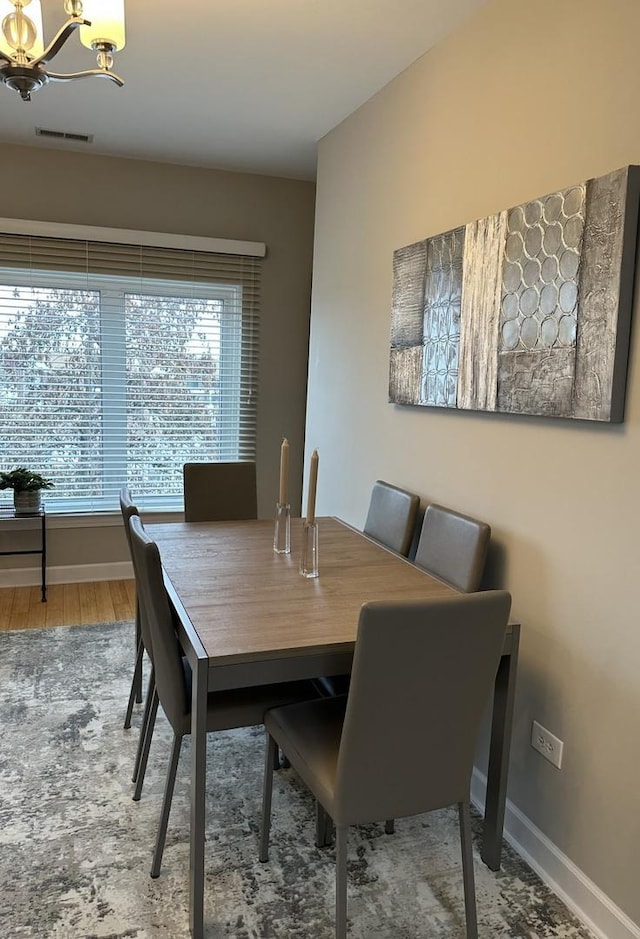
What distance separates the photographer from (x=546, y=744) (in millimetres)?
1985

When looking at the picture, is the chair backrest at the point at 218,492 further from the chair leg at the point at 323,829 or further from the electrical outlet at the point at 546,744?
the electrical outlet at the point at 546,744

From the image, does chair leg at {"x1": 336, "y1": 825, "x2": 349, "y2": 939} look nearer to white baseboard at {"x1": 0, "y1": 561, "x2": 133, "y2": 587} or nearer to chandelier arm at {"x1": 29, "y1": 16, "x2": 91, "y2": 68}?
chandelier arm at {"x1": 29, "y1": 16, "x2": 91, "y2": 68}

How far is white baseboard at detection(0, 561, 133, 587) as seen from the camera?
4344mm

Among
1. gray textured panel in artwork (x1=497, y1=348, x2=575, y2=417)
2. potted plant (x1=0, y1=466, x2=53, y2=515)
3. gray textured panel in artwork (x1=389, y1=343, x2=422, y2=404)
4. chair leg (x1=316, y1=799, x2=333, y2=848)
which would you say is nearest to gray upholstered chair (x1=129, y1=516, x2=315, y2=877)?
chair leg (x1=316, y1=799, x2=333, y2=848)

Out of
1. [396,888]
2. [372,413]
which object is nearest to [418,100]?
[372,413]

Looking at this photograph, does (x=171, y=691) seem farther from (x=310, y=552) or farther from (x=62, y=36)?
(x=62, y=36)

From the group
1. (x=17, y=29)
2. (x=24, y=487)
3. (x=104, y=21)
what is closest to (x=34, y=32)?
(x=17, y=29)

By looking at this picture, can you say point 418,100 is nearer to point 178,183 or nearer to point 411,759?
point 178,183

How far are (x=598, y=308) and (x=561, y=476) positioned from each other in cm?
47

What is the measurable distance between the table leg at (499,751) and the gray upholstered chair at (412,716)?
26 centimetres

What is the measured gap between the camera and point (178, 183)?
4344 mm

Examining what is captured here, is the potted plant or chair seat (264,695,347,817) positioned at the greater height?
the potted plant

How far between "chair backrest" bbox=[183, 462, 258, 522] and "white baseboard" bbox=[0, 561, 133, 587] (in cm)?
159

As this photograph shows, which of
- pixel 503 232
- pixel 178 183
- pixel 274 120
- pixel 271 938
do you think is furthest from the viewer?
pixel 178 183
